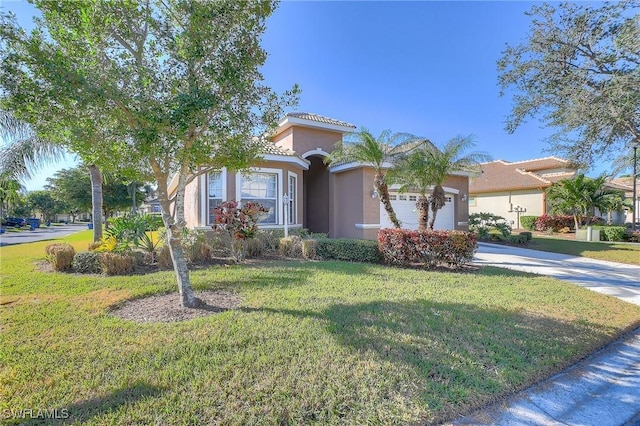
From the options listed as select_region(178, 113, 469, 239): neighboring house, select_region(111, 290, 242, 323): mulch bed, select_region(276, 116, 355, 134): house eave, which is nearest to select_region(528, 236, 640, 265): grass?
select_region(178, 113, 469, 239): neighboring house

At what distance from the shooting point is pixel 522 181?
1144 inches

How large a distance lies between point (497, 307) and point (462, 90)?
48.9ft

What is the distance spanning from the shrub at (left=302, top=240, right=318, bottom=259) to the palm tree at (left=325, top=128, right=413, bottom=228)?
135 inches

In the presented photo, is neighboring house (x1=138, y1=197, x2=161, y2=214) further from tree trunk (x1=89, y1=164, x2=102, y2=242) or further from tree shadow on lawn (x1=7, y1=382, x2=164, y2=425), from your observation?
tree shadow on lawn (x1=7, y1=382, x2=164, y2=425)

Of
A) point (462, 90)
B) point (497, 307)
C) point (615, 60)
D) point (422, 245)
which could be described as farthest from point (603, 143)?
point (497, 307)

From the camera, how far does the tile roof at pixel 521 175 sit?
28.5 meters

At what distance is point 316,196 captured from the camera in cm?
1898

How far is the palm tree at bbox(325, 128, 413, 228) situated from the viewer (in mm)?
11742

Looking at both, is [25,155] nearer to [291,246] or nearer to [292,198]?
[292,198]

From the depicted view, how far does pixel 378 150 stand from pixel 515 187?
24.0 m

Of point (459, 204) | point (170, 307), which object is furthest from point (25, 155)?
point (459, 204)

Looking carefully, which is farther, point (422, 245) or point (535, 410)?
point (422, 245)

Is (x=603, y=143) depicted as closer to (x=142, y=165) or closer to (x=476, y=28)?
(x=476, y=28)

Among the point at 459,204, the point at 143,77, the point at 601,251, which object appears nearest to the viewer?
the point at 143,77
